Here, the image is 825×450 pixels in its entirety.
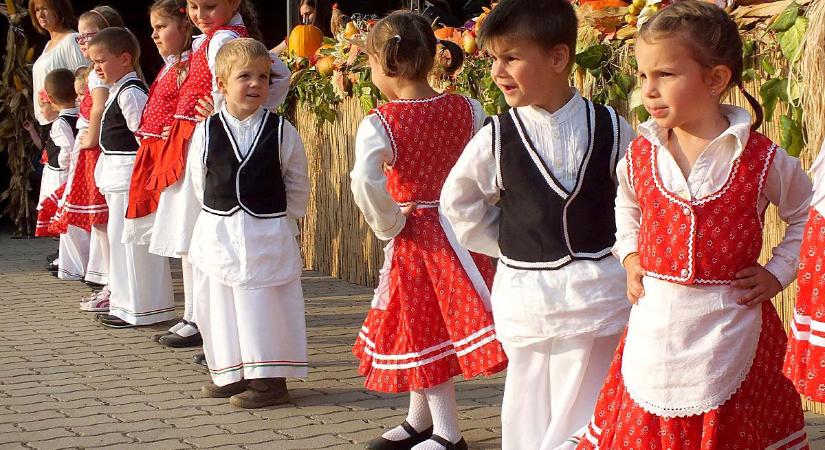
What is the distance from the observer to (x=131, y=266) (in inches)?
272

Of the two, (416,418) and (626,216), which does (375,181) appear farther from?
(626,216)

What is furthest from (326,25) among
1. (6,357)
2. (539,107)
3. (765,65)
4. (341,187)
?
(539,107)

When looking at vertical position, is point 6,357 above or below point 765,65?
below

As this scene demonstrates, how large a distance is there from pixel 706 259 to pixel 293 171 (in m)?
2.55

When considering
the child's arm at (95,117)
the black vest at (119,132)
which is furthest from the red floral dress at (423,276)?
the child's arm at (95,117)

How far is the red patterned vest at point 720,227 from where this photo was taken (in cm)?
284

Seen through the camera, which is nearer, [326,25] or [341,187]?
[341,187]

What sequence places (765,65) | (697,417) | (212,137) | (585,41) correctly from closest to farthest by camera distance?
1. (697,417)
2. (765,65)
3. (212,137)
4. (585,41)

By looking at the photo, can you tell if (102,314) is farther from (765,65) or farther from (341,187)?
(765,65)

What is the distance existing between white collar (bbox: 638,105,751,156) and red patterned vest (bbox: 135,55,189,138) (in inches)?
145

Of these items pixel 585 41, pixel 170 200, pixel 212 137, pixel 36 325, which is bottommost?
pixel 36 325

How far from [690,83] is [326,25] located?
37.3 feet

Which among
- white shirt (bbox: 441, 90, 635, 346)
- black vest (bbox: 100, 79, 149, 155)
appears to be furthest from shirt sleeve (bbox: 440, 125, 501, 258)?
black vest (bbox: 100, 79, 149, 155)

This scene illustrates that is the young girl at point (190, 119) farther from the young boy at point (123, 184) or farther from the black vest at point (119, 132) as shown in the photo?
the black vest at point (119, 132)
